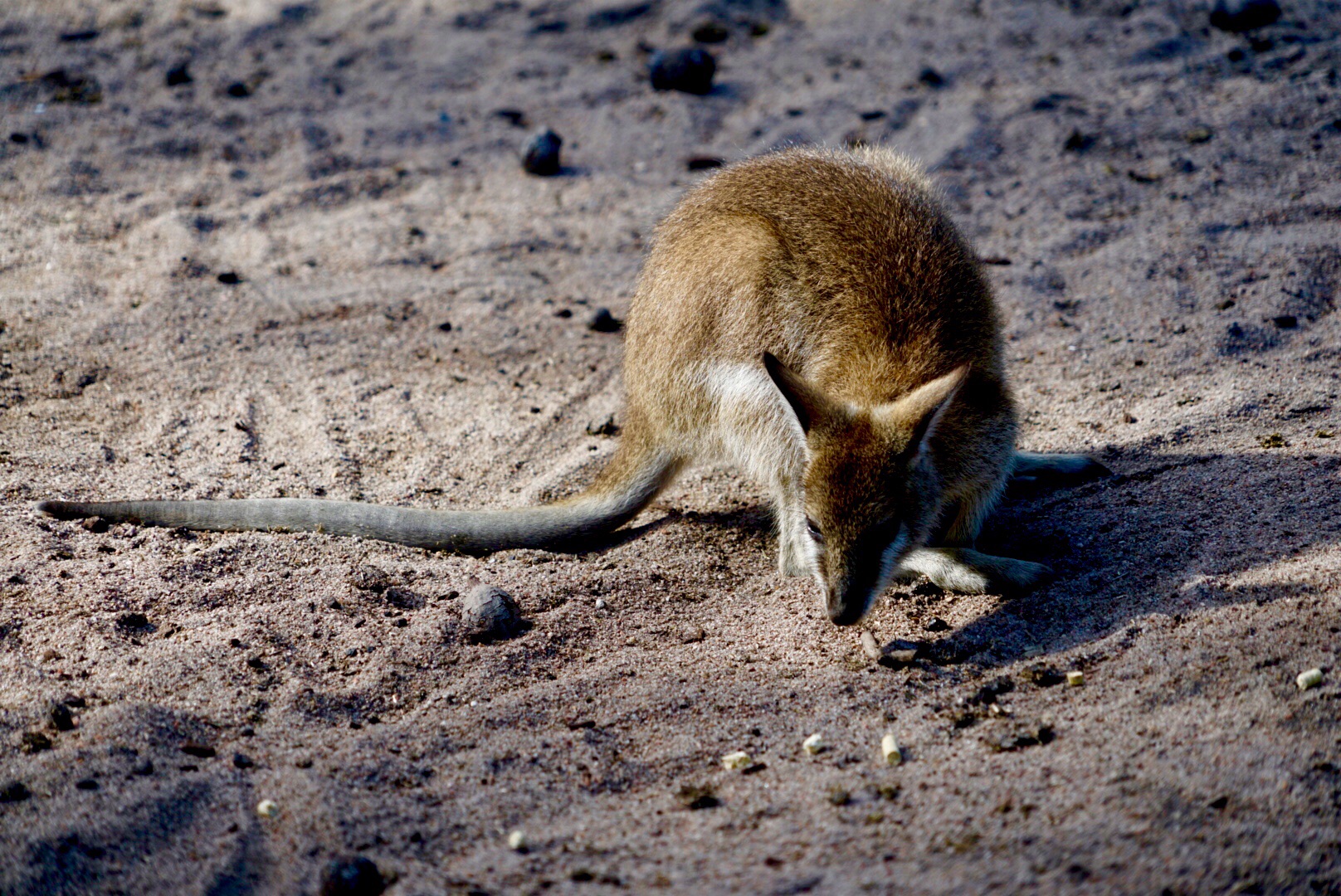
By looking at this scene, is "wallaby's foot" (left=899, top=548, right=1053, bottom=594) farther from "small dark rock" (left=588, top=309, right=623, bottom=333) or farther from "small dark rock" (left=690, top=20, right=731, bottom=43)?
"small dark rock" (left=690, top=20, right=731, bottom=43)

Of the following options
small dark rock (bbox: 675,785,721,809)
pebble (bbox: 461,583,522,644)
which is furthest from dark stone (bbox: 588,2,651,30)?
small dark rock (bbox: 675,785,721,809)

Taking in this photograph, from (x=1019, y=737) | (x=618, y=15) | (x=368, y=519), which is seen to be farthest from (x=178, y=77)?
(x=1019, y=737)

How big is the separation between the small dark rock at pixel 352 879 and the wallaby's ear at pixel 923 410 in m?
1.82

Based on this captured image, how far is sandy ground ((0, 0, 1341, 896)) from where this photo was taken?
2.55m

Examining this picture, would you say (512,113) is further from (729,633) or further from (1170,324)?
(729,633)

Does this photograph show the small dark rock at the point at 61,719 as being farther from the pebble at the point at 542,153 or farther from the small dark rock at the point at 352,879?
the pebble at the point at 542,153

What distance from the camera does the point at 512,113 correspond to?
7.41m

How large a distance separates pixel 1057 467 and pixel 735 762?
2025mm

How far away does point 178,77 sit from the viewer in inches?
297

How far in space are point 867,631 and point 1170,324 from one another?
247 cm

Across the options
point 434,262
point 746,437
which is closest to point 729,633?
point 746,437

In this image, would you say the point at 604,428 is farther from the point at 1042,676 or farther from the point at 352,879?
the point at 352,879

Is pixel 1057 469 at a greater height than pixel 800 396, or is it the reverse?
pixel 800 396

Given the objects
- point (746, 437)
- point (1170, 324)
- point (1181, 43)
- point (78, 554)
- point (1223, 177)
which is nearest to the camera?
point (78, 554)
